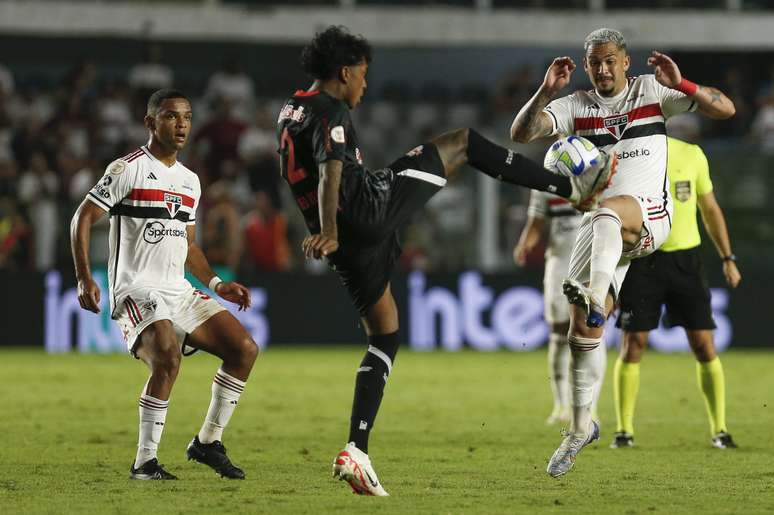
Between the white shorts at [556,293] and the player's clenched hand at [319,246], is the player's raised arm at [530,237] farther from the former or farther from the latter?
the player's clenched hand at [319,246]

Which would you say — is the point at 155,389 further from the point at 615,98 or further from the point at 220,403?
the point at 615,98

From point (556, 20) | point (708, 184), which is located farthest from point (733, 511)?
point (556, 20)

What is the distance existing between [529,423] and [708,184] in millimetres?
2408

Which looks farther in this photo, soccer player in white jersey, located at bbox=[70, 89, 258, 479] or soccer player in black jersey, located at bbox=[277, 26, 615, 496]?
soccer player in white jersey, located at bbox=[70, 89, 258, 479]

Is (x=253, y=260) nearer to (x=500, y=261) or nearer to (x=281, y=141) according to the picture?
(x=500, y=261)

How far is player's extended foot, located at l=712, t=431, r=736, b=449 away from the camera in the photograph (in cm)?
860

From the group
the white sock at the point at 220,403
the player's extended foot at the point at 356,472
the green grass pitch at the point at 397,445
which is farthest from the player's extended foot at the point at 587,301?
the white sock at the point at 220,403

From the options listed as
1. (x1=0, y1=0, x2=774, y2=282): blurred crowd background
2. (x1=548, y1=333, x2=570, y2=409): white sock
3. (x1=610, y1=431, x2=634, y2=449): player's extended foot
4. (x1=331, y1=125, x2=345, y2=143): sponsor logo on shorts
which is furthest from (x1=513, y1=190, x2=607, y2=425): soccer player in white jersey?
(x1=0, y1=0, x2=774, y2=282): blurred crowd background

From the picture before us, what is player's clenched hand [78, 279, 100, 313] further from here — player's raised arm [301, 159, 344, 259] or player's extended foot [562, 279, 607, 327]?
player's extended foot [562, 279, 607, 327]

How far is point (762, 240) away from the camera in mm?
17547

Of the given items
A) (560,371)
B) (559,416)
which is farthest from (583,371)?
(560,371)

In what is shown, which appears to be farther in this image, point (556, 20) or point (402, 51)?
point (402, 51)

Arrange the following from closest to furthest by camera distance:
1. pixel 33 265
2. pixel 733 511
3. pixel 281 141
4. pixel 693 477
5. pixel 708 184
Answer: pixel 733 511
pixel 281 141
pixel 693 477
pixel 708 184
pixel 33 265

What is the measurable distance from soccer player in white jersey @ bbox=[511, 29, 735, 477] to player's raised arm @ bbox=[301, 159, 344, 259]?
1.49 metres
